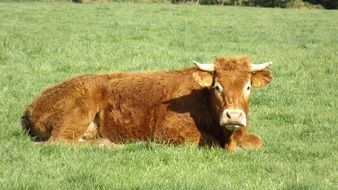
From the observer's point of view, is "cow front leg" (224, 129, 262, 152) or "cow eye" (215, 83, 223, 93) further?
"cow front leg" (224, 129, 262, 152)

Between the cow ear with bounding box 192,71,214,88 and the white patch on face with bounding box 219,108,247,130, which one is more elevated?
the cow ear with bounding box 192,71,214,88

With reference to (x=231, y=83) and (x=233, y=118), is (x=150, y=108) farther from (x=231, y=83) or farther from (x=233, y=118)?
(x=233, y=118)

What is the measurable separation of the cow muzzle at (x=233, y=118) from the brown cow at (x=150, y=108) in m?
0.30

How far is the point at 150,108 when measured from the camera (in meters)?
8.56

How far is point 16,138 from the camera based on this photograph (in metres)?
8.23

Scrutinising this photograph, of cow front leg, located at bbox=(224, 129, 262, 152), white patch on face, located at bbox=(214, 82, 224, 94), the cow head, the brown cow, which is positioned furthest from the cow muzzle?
cow front leg, located at bbox=(224, 129, 262, 152)

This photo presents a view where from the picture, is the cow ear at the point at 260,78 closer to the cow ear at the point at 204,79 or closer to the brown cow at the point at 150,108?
the brown cow at the point at 150,108

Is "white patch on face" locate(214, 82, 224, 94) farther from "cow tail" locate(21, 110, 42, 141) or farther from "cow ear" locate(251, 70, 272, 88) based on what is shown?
"cow tail" locate(21, 110, 42, 141)

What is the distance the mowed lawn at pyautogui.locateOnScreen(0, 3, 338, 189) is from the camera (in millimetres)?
6547

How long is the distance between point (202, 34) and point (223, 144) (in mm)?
18007

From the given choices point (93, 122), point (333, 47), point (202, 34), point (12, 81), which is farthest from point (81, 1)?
point (93, 122)

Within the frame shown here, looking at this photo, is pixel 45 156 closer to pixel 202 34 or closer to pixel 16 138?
pixel 16 138

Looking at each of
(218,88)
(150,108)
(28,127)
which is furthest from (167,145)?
(28,127)

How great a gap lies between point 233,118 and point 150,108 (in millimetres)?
1681
